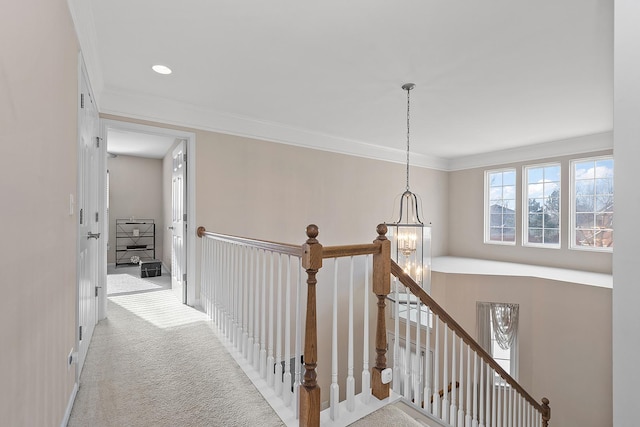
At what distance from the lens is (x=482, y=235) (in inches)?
258

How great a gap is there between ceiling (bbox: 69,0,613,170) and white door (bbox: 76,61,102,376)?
15.5 inches

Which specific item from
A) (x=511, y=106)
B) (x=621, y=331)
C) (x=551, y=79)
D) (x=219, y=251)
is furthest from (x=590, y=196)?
(x=219, y=251)

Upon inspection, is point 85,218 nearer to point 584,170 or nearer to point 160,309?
point 160,309

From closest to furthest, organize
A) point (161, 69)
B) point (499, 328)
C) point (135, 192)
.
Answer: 1. point (161, 69)
2. point (499, 328)
3. point (135, 192)

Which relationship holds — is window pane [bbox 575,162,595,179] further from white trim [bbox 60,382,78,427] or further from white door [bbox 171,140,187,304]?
white trim [bbox 60,382,78,427]

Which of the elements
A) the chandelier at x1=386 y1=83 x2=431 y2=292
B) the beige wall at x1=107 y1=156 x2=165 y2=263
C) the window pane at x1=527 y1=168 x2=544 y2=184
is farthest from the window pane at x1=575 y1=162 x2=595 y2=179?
the beige wall at x1=107 y1=156 x2=165 y2=263

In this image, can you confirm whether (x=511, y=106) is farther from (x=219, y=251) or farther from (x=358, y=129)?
(x=219, y=251)

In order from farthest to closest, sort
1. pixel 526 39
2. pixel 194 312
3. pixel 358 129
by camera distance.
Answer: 1. pixel 358 129
2. pixel 194 312
3. pixel 526 39

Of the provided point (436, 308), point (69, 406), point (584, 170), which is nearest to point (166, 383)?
point (69, 406)

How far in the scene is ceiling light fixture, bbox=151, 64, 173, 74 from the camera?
2.88m

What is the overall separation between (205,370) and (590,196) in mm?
6015

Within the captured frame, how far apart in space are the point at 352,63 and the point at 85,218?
2534 millimetres

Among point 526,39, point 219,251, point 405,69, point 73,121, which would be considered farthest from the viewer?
point 219,251

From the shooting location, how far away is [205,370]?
229 cm
